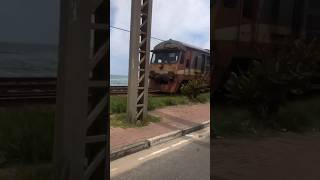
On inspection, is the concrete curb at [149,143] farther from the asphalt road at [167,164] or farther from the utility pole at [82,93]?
the utility pole at [82,93]

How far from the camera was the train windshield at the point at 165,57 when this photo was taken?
1957cm

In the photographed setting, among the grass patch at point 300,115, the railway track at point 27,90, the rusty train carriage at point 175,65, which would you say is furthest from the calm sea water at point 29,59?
the rusty train carriage at point 175,65

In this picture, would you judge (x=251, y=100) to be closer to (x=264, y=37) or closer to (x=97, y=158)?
(x=264, y=37)

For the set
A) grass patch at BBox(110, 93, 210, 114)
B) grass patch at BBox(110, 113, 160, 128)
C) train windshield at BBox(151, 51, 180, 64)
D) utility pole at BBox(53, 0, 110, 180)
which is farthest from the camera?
train windshield at BBox(151, 51, 180, 64)

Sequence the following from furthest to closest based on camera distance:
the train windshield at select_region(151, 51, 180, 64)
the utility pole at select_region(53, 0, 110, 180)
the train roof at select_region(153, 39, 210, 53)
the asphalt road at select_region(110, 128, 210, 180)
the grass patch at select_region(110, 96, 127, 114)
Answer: the train windshield at select_region(151, 51, 180, 64)
the train roof at select_region(153, 39, 210, 53)
the grass patch at select_region(110, 96, 127, 114)
the asphalt road at select_region(110, 128, 210, 180)
the utility pole at select_region(53, 0, 110, 180)

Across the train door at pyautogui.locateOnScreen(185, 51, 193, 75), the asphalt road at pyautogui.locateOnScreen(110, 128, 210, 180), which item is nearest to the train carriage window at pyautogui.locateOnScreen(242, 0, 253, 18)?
the asphalt road at pyautogui.locateOnScreen(110, 128, 210, 180)

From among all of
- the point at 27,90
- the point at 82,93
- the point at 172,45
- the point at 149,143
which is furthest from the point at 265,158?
the point at 172,45

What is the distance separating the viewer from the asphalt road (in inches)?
243

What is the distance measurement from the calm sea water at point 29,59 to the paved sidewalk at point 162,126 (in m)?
3.40

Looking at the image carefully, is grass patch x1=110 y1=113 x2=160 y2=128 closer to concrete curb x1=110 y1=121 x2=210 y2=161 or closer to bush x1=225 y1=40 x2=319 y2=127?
concrete curb x1=110 y1=121 x2=210 y2=161

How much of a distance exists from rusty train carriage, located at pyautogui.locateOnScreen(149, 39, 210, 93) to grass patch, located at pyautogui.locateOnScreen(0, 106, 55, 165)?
631 inches

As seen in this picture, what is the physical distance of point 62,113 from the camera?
3156 mm

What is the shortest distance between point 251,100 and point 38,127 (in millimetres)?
1382

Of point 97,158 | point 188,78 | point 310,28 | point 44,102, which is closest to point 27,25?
point 44,102
